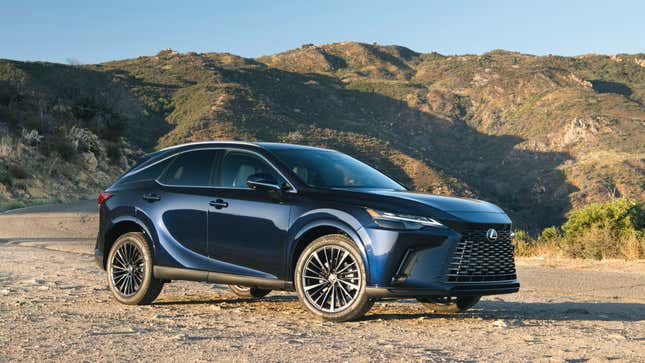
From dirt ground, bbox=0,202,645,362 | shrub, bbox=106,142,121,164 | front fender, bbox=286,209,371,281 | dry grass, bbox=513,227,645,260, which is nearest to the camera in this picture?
dirt ground, bbox=0,202,645,362

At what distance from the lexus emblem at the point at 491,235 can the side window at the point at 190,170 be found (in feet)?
9.49

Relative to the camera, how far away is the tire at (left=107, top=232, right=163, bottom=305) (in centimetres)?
918

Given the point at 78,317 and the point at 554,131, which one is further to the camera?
the point at 554,131

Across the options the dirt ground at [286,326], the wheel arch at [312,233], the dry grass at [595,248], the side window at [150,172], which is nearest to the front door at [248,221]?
the wheel arch at [312,233]

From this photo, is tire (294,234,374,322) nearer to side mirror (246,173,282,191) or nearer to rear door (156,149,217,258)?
side mirror (246,173,282,191)

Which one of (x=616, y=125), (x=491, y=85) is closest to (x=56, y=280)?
(x=616, y=125)

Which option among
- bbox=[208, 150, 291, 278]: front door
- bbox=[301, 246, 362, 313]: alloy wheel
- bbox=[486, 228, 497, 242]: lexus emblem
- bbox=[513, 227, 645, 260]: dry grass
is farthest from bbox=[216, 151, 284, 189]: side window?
bbox=[513, 227, 645, 260]: dry grass

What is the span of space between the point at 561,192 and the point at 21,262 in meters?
67.7

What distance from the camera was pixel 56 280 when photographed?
37.7 ft

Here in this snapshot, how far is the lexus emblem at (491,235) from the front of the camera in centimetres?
796

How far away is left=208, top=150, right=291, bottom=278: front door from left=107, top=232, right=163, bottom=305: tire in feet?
2.95

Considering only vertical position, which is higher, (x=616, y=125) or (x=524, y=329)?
(x=616, y=125)

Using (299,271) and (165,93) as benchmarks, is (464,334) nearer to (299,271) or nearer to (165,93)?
(299,271)

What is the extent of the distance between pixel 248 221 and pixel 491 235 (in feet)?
7.59
